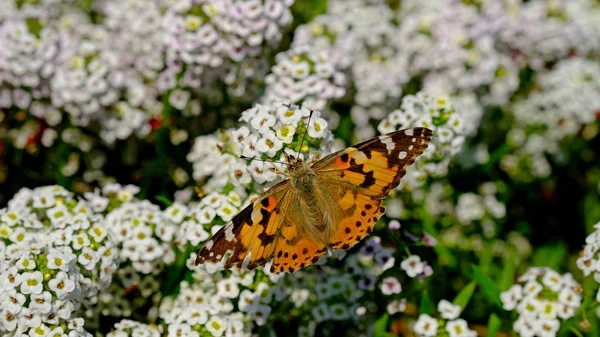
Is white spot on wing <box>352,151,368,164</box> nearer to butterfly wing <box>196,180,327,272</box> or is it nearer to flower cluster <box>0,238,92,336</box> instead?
butterfly wing <box>196,180,327,272</box>

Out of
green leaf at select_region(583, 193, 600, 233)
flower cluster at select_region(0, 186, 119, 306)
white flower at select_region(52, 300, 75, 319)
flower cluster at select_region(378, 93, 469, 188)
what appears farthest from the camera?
green leaf at select_region(583, 193, 600, 233)

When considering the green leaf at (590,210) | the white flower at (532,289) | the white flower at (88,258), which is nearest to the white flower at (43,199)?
the white flower at (88,258)

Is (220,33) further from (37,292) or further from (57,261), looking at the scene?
(37,292)

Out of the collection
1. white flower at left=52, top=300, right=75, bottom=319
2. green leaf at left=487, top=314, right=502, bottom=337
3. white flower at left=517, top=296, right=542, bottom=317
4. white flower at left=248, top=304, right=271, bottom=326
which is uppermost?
white flower at left=52, top=300, right=75, bottom=319

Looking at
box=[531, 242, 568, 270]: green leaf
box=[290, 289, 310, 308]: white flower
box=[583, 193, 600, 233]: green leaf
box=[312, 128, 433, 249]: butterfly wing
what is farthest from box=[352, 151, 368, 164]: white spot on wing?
box=[583, 193, 600, 233]: green leaf

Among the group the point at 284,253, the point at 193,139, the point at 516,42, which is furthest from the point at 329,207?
the point at 516,42

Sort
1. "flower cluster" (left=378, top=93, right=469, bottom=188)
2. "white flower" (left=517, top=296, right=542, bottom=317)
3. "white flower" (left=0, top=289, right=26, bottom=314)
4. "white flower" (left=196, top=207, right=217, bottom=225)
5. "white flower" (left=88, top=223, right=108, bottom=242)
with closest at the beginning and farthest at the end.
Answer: "white flower" (left=0, top=289, right=26, bottom=314)
"white flower" (left=88, top=223, right=108, bottom=242)
"white flower" (left=196, top=207, right=217, bottom=225)
"white flower" (left=517, top=296, right=542, bottom=317)
"flower cluster" (left=378, top=93, right=469, bottom=188)

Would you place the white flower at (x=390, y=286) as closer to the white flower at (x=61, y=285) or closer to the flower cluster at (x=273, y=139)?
the flower cluster at (x=273, y=139)
